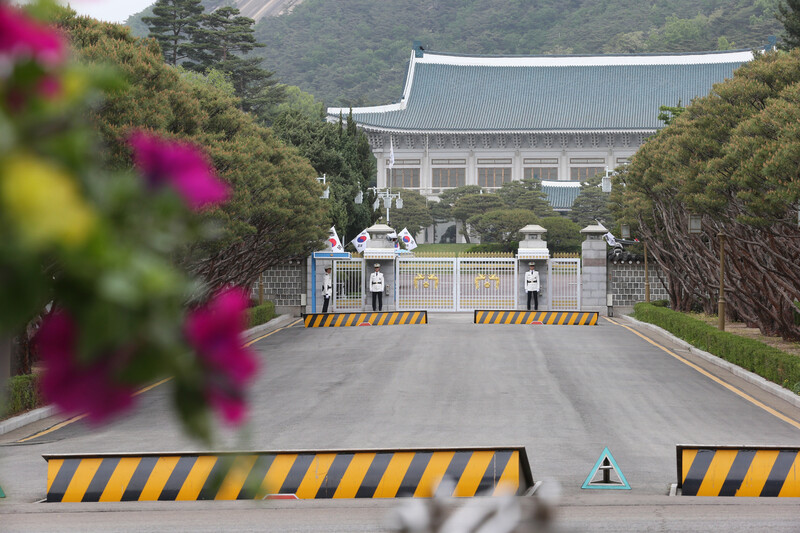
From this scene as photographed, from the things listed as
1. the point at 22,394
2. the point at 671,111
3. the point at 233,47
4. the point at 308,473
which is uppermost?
the point at 233,47

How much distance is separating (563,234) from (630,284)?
67.9 ft

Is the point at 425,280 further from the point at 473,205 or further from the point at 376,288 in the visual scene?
the point at 473,205

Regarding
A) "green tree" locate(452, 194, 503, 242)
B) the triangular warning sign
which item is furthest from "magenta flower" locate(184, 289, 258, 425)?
"green tree" locate(452, 194, 503, 242)

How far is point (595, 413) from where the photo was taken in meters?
14.6

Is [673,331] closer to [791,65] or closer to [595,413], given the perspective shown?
[791,65]

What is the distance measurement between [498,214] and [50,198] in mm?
58004

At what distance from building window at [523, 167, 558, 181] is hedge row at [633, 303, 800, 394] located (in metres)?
45.9

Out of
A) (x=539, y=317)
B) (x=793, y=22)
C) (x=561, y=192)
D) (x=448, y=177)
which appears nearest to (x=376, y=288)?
(x=539, y=317)

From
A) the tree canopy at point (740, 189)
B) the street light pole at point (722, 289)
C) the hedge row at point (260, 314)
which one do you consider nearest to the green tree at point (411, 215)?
the hedge row at point (260, 314)

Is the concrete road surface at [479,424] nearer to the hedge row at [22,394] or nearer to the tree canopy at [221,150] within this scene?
the hedge row at [22,394]

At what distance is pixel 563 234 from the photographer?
56094 mm

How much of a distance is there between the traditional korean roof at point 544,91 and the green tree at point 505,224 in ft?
47.1

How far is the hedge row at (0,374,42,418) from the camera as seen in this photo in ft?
46.5

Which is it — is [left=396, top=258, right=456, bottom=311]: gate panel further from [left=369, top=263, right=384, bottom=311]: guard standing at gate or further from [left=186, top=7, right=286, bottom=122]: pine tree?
[left=186, top=7, right=286, bottom=122]: pine tree
